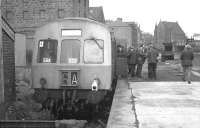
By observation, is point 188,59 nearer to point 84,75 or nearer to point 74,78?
point 84,75

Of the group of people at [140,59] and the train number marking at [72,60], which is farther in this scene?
the group of people at [140,59]

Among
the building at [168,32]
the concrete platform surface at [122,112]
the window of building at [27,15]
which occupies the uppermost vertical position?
the building at [168,32]

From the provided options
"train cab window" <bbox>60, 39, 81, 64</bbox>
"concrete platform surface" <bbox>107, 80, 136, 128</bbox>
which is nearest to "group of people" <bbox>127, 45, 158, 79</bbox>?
"concrete platform surface" <bbox>107, 80, 136, 128</bbox>

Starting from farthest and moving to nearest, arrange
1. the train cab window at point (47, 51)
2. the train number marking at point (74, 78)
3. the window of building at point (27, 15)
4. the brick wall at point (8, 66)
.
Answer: the window of building at point (27, 15) → the train cab window at point (47, 51) → the brick wall at point (8, 66) → the train number marking at point (74, 78)

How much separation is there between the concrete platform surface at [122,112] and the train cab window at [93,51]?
1.35 metres

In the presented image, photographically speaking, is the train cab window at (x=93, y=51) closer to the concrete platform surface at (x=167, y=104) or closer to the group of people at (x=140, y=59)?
the concrete platform surface at (x=167, y=104)

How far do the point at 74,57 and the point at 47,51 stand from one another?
86 cm

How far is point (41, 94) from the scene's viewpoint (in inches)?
448

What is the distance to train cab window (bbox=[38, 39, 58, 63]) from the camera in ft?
38.0

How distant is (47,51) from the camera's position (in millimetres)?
11688

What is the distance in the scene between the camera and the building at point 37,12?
26.9 m

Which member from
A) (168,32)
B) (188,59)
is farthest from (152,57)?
(168,32)

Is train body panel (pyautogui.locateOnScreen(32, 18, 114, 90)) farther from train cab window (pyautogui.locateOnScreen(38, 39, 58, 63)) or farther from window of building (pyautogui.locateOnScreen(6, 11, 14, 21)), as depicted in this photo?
window of building (pyautogui.locateOnScreen(6, 11, 14, 21))

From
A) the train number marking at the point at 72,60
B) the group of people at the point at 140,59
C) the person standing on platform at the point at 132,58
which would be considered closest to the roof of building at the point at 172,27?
the group of people at the point at 140,59
